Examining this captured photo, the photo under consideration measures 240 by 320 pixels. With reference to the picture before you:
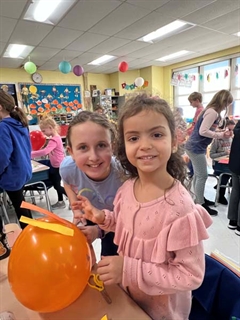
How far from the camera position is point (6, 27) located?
359 centimetres

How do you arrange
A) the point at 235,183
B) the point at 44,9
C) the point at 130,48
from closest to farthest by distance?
the point at 235,183 → the point at 44,9 → the point at 130,48

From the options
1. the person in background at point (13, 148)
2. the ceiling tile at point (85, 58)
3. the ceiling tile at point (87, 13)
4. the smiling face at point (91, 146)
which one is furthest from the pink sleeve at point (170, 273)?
the ceiling tile at point (85, 58)

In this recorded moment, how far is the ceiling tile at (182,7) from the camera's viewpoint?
3113 mm

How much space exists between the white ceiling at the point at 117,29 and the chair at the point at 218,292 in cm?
335

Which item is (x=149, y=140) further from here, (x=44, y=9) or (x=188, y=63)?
(x=188, y=63)

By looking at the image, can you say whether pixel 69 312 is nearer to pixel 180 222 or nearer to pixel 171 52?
pixel 180 222

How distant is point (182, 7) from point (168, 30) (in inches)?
41.9

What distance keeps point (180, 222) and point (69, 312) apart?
1.25 feet

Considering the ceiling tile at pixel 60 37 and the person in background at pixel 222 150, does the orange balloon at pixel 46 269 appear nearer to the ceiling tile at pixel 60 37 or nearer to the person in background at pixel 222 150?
the person in background at pixel 222 150

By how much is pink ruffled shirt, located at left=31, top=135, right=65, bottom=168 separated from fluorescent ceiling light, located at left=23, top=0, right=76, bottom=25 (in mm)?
1845

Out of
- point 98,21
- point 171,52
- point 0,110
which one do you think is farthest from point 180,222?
point 171,52

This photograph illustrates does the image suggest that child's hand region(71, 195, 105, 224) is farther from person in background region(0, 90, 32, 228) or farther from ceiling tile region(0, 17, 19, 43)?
ceiling tile region(0, 17, 19, 43)

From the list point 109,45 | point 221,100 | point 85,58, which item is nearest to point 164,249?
point 221,100

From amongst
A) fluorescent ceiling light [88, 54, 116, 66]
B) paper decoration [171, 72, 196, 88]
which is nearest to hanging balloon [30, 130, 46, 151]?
fluorescent ceiling light [88, 54, 116, 66]
